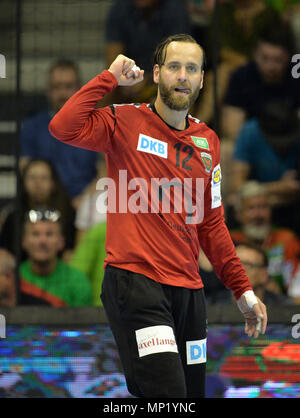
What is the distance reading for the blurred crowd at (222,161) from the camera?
17.3 ft

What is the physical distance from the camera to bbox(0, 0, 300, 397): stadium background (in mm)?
4453

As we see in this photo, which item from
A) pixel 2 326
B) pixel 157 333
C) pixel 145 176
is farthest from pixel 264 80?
pixel 157 333

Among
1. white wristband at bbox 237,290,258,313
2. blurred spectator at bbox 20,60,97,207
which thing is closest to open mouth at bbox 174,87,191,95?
white wristband at bbox 237,290,258,313

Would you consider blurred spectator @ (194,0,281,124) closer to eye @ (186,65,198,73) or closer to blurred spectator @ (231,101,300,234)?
blurred spectator @ (231,101,300,234)

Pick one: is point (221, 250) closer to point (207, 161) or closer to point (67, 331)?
point (207, 161)

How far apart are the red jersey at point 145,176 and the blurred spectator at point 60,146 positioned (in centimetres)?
244

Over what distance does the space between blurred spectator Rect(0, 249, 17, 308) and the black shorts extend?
2.26 metres

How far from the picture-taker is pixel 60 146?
18.6 ft

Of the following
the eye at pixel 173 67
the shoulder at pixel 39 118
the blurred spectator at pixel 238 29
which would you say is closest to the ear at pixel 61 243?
the shoulder at pixel 39 118

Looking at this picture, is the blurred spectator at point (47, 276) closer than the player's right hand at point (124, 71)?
No

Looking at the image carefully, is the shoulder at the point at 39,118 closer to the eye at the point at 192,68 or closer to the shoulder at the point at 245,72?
the shoulder at the point at 245,72

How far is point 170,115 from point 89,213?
245cm
